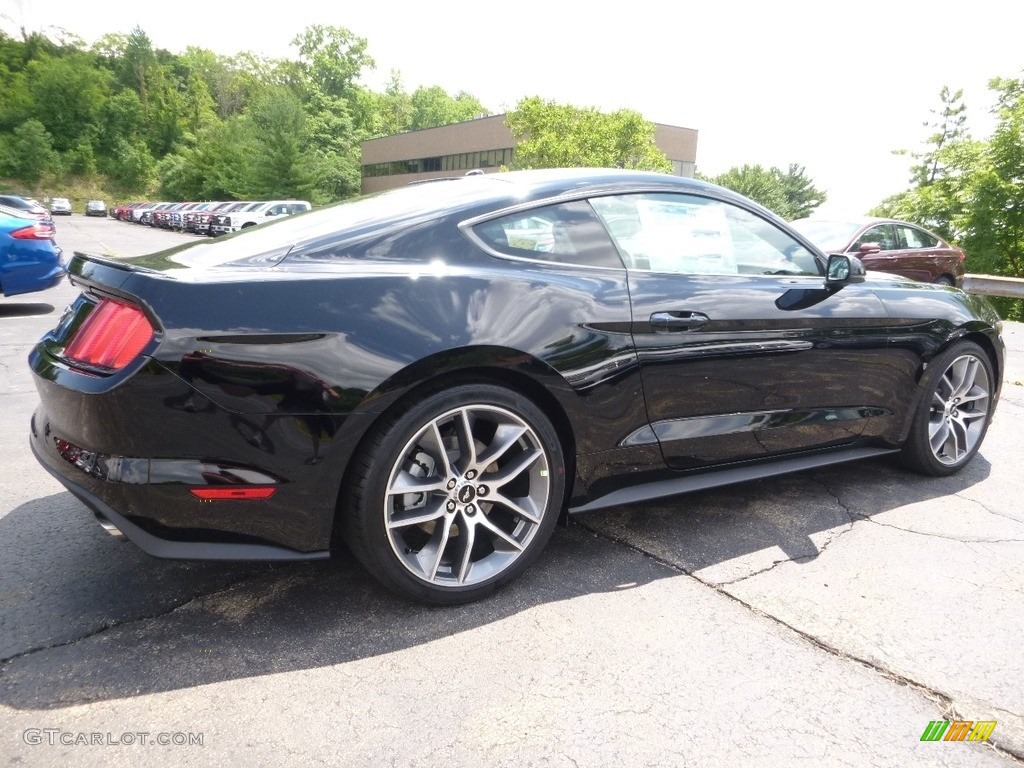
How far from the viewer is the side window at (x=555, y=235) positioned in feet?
8.62

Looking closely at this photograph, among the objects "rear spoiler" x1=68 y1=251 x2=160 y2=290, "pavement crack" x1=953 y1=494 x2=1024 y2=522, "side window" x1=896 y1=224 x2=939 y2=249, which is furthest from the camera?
"side window" x1=896 y1=224 x2=939 y2=249

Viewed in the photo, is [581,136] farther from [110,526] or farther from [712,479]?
[110,526]

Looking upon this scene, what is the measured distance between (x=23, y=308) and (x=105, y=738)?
9.10 meters

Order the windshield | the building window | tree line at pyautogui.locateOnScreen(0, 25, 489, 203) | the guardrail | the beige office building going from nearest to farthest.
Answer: the windshield
the guardrail
the beige office building
the building window
tree line at pyautogui.locateOnScreen(0, 25, 489, 203)

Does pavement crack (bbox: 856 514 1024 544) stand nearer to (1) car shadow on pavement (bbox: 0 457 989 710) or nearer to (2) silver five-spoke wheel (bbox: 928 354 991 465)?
(1) car shadow on pavement (bbox: 0 457 989 710)

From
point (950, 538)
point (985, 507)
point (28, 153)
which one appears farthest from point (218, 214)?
point (28, 153)

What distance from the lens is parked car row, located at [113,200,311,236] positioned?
110ft

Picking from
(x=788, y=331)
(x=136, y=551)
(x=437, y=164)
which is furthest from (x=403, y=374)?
(x=437, y=164)

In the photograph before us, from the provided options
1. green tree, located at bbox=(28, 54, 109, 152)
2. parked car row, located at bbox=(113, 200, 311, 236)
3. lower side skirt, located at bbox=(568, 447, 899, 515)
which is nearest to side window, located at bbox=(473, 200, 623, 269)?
lower side skirt, located at bbox=(568, 447, 899, 515)

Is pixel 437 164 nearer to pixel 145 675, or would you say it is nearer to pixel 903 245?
pixel 903 245

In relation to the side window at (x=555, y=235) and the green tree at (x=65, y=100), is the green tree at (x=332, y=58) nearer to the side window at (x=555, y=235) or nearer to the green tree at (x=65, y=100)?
the green tree at (x=65, y=100)

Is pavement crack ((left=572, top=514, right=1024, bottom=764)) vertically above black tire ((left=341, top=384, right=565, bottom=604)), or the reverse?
black tire ((left=341, top=384, right=565, bottom=604))

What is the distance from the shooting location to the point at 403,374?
7.40ft

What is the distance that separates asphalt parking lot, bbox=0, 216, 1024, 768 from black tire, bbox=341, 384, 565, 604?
14 centimetres
